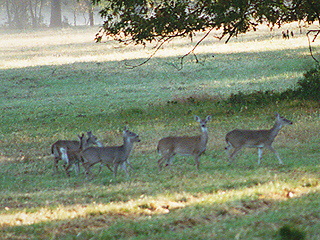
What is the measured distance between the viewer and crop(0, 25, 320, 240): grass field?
707 cm

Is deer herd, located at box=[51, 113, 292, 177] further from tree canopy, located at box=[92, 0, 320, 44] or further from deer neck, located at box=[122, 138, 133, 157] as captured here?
tree canopy, located at box=[92, 0, 320, 44]

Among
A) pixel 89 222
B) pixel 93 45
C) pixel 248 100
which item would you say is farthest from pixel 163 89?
pixel 93 45

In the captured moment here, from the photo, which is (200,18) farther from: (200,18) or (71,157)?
(71,157)

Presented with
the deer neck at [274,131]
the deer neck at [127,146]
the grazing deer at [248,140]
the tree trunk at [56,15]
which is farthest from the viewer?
the tree trunk at [56,15]

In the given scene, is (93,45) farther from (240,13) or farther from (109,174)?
(109,174)

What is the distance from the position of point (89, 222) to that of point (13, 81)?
864 inches

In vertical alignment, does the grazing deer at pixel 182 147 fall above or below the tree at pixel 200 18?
below

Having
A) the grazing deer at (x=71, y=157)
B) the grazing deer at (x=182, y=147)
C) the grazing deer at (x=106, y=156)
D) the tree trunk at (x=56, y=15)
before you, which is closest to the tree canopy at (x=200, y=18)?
the grazing deer at (x=71, y=157)

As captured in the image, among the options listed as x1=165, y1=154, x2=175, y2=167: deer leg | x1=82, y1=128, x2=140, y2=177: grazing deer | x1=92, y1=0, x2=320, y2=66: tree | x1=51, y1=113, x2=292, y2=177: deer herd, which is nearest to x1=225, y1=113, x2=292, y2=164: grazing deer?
x1=51, y1=113, x2=292, y2=177: deer herd

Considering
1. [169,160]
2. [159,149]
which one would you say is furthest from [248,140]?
[159,149]

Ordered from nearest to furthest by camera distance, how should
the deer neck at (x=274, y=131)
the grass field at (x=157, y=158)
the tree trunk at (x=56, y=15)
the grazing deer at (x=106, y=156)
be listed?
the grass field at (x=157, y=158), the grazing deer at (x=106, y=156), the deer neck at (x=274, y=131), the tree trunk at (x=56, y=15)

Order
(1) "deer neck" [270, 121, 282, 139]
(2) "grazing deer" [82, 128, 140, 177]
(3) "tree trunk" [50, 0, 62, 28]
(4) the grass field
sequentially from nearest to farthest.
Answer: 1. (4) the grass field
2. (2) "grazing deer" [82, 128, 140, 177]
3. (1) "deer neck" [270, 121, 282, 139]
4. (3) "tree trunk" [50, 0, 62, 28]

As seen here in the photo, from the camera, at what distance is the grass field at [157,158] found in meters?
7.07

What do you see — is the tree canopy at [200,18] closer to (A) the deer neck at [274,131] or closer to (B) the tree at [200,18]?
(B) the tree at [200,18]
